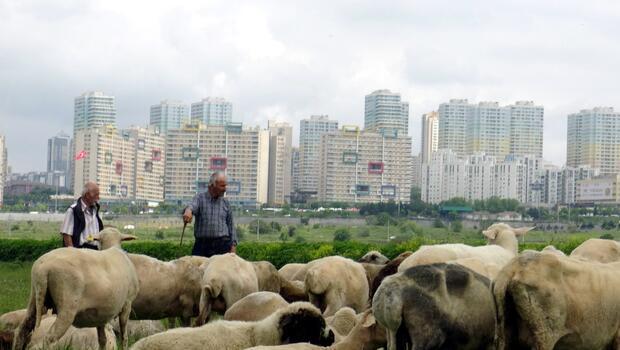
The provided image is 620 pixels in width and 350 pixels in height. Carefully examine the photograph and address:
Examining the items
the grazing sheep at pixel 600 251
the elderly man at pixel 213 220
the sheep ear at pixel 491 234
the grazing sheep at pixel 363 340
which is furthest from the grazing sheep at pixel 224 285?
the grazing sheep at pixel 363 340

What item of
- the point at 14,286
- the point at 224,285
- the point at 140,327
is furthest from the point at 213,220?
the point at 14,286

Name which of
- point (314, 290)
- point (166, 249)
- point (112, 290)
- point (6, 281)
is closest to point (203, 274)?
point (314, 290)

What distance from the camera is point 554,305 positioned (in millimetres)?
8000

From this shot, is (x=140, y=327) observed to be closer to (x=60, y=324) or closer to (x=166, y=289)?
(x=166, y=289)

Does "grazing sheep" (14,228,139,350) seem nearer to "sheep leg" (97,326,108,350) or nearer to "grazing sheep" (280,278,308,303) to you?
"sheep leg" (97,326,108,350)

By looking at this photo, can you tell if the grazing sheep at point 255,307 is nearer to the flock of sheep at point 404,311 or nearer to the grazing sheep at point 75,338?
the flock of sheep at point 404,311

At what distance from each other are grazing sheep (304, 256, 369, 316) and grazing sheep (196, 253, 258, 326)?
66 centimetres

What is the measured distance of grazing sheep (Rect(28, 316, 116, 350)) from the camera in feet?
35.3

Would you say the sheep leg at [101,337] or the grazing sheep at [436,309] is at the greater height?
the grazing sheep at [436,309]

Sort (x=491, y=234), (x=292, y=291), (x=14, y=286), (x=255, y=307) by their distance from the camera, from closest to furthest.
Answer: (x=255, y=307)
(x=292, y=291)
(x=491, y=234)
(x=14, y=286)

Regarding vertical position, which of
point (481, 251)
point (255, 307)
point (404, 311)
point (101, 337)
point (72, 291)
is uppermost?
point (481, 251)

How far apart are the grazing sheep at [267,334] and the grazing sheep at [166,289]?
13.3ft

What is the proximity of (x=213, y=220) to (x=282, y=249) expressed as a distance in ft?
39.8

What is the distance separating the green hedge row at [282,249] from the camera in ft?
81.4
